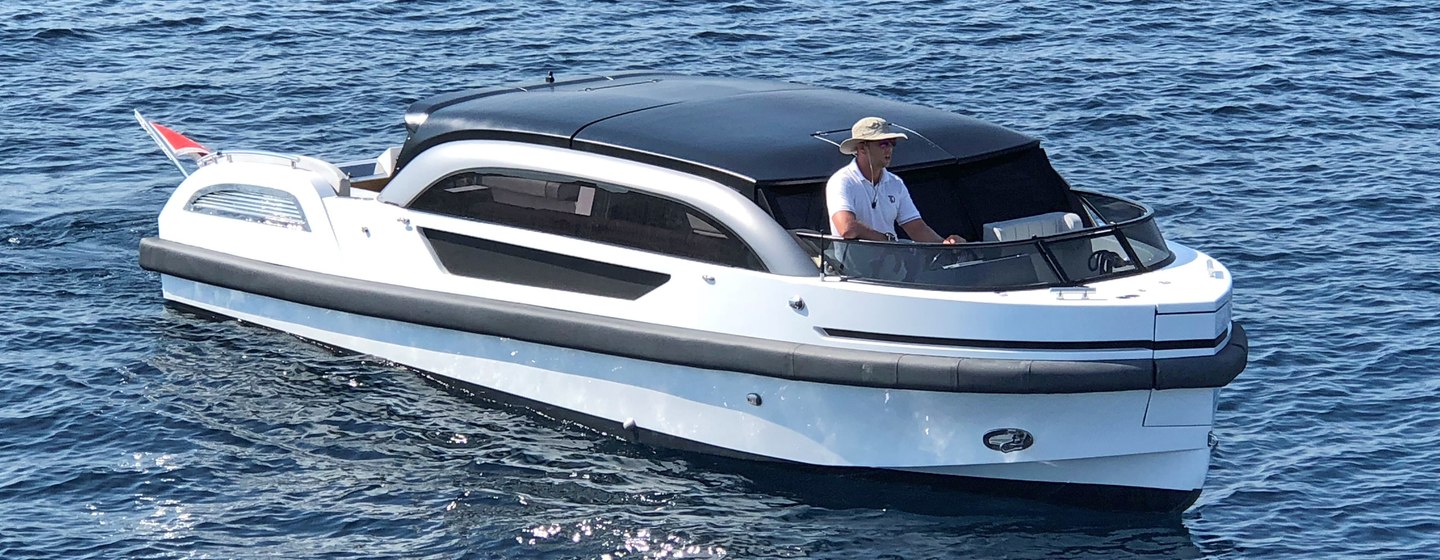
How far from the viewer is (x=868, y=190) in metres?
10.1

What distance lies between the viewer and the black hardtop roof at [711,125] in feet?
33.9

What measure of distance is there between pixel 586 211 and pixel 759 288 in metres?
1.40

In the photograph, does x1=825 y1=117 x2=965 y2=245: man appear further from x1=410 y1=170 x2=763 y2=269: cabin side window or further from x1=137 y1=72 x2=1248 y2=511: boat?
x1=410 y1=170 x2=763 y2=269: cabin side window

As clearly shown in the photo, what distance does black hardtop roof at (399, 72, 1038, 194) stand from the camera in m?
10.3

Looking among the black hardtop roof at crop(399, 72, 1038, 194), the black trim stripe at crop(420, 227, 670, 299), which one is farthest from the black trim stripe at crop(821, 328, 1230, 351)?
the black trim stripe at crop(420, 227, 670, 299)

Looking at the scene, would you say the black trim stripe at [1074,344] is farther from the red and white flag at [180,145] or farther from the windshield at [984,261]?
the red and white flag at [180,145]

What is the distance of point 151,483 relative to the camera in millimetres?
10312

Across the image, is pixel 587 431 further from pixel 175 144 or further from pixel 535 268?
pixel 175 144

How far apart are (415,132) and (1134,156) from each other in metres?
8.08

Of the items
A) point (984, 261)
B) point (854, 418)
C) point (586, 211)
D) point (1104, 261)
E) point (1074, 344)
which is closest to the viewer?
point (1074, 344)

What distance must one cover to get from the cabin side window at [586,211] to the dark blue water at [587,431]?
4.05ft

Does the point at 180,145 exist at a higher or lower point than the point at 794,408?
higher

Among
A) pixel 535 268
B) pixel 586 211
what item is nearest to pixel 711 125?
pixel 586 211

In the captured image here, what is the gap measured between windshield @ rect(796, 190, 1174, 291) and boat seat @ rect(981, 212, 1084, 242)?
477 millimetres
